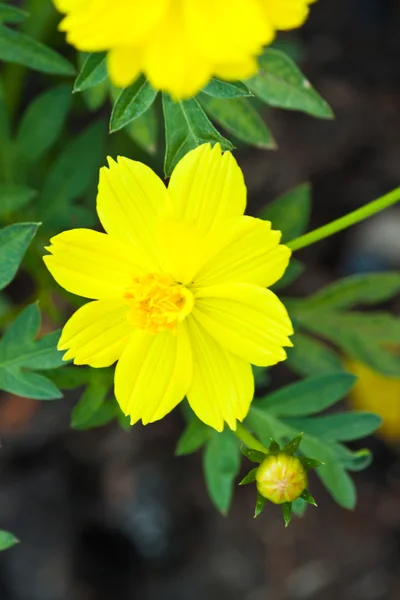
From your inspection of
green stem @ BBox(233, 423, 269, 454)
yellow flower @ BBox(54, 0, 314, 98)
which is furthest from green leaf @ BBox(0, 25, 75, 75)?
green stem @ BBox(233, 423, 269, 454)

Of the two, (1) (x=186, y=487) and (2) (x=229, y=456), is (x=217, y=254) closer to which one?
(2) (x=229, y=456)

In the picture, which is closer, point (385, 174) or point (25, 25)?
point (25, 25)

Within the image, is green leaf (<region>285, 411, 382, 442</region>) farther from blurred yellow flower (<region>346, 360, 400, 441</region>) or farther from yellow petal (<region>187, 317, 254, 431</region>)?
blurred yellow flower (<region>346, 360, 400, 441</region>)

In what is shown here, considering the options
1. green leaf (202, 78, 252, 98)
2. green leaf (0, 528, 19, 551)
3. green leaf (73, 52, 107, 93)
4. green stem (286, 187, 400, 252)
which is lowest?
green leaf (0, 528, 19, 551)

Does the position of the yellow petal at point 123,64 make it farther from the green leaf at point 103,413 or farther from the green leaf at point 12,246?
the green leaf at point 103,413

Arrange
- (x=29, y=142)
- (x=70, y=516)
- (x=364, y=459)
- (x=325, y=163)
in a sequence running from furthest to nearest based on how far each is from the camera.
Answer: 1. (x=325, y=163)
2. (x=70, y=516)
3. (x=29, y=142)
4. (x=364, y=459)

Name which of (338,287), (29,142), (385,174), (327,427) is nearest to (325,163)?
(385,174)
